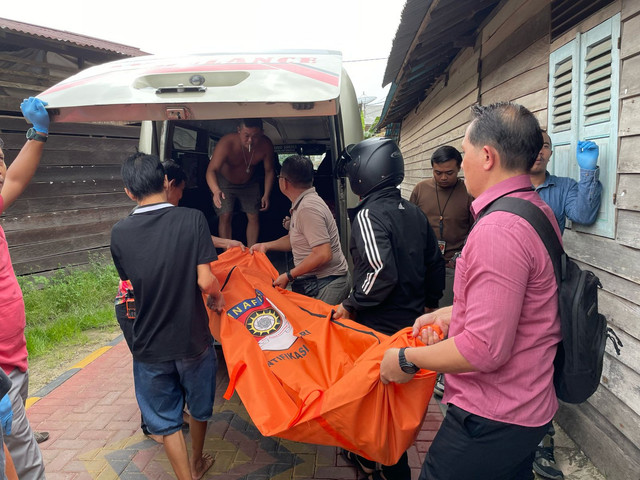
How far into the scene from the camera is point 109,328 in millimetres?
5555

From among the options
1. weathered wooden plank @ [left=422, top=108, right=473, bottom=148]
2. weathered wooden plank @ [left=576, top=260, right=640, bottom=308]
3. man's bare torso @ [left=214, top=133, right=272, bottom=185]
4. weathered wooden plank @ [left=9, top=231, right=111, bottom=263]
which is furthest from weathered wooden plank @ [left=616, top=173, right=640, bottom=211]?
weathered wooden plank @ [left=9, top=231, right=111, bottom=263]

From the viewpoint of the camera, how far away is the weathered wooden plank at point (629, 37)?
2240mm

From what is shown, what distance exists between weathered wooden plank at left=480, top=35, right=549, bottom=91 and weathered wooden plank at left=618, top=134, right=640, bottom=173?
1316 mm

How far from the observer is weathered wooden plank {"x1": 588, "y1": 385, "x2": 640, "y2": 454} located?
2338 mm

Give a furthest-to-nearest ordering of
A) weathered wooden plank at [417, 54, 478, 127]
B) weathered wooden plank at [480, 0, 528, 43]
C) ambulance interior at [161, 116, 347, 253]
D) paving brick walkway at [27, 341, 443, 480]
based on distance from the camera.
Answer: weathered wooden plank at [417, 54, 478, 127] < ambulance interior at [161, 116, 347, 253] < weathered wooden plank at [480, 0, 528, 43] < paving brick walkway at [27, 341, 443, 480]

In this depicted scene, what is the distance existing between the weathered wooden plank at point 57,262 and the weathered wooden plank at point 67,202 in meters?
0.79

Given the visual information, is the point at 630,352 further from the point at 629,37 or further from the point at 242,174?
the point at 242,174

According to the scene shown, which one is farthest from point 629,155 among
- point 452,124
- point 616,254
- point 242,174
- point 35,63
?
point 35,63

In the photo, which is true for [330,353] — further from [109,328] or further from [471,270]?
[109,328]

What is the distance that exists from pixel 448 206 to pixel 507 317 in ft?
10.3

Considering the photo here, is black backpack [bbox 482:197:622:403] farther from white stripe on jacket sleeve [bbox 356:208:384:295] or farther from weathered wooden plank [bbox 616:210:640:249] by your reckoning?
weathered wooden plank [bbox 616:210:640:249]

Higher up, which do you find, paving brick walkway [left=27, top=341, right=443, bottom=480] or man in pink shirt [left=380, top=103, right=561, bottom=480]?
man in pink shirt [left=380, top=103, right=561, bottom=480]

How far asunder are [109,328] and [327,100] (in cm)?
485

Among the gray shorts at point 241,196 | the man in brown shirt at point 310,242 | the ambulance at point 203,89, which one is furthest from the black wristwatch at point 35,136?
the gray shorts at point 241,196
